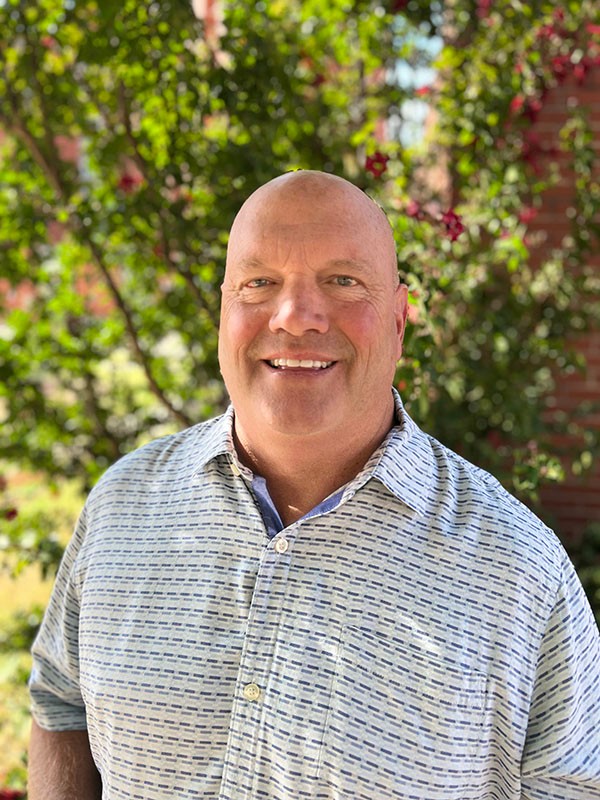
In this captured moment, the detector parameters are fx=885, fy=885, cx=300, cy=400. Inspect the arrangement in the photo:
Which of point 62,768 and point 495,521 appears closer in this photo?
point 495,521

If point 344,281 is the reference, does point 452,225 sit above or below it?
above

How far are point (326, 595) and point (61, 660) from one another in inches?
24.4

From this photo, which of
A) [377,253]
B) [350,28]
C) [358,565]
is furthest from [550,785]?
[350,28]

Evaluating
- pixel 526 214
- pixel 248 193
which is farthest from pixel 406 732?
pixel 526 214

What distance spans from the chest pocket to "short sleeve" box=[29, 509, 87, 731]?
605 millimetres

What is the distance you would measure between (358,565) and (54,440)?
2.25 meters

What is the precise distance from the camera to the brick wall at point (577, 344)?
354 centimetres

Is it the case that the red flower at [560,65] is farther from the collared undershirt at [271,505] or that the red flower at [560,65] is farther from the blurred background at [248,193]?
the collared undershirt at [271,505]

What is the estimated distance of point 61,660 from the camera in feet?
5.64

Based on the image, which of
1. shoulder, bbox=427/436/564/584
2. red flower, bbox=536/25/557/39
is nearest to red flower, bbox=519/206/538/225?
red flower, bbox=536/25/557/39

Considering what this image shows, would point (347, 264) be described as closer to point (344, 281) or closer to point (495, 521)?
point (344, 281)

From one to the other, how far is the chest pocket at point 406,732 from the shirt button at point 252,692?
0.39 ft

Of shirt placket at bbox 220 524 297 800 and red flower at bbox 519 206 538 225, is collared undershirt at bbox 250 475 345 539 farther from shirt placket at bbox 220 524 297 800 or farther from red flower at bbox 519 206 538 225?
red flower at bbox 519 206 538 225

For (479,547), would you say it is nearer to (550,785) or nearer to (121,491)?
(550,785)
